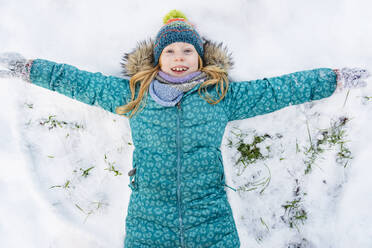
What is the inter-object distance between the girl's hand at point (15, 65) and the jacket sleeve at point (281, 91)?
1412mm

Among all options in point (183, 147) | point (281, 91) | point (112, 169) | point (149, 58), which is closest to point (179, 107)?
point (183, 147)

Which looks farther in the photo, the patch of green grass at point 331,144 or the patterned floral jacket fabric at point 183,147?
the patch of green grass at point 331,144

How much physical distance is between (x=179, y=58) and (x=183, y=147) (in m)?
0.60

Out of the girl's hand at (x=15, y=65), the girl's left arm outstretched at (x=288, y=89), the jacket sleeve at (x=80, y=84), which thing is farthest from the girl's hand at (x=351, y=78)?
the girl's hand at (x=15, y=65)

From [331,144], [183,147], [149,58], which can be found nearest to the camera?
[183,147]

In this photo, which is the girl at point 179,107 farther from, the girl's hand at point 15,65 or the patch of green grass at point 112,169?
the patch of green grass at point 112,169

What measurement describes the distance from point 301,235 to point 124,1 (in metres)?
2.35

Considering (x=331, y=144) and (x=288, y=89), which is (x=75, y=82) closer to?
(x=288, y=89)

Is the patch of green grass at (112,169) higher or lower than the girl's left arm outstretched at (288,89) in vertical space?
lower

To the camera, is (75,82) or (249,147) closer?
(75,82)

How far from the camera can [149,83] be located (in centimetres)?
203

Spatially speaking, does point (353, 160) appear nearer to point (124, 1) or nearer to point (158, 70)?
point (158, 70)

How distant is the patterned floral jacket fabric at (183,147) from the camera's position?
1.88 meters

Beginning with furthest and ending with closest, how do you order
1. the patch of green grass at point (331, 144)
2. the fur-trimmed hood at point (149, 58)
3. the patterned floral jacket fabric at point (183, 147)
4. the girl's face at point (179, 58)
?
the patch of green grass at point (331, 144)
the fur-trimmed hood at point (149, 58)
the girl's face at point (179, 58)
the patterned floral jacket fabric at point (183, 147)
